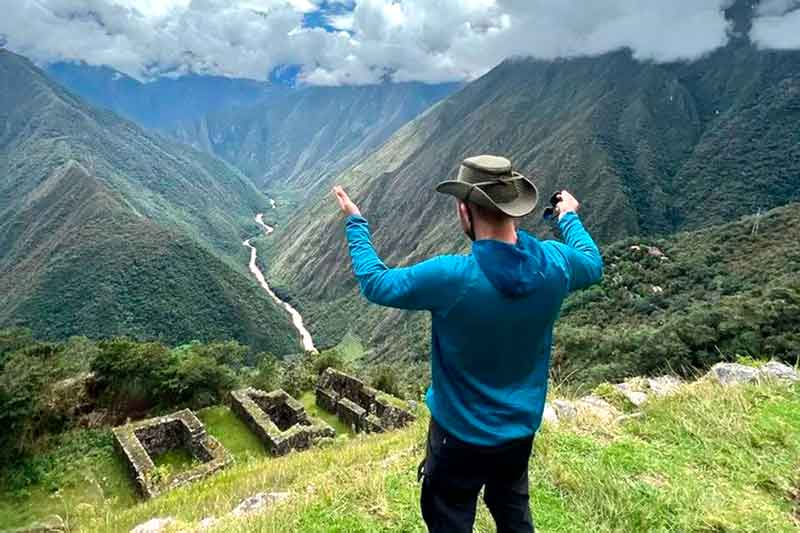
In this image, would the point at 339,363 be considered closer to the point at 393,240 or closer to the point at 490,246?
the point at 490,246

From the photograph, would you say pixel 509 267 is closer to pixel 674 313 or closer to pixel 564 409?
pixel 564 409

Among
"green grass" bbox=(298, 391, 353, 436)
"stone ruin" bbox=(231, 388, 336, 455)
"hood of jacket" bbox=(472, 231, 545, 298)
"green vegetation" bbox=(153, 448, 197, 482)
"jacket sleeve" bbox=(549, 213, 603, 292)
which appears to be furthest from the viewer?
"green grass" bbox=(298, 391, 353, 436)

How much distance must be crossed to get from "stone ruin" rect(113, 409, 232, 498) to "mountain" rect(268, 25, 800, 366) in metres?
59.6

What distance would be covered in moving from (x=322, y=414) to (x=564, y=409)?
687 inches

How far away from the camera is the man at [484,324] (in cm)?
213

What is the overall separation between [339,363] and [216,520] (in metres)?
25.1

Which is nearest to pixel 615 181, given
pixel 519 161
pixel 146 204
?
pixel 519 161

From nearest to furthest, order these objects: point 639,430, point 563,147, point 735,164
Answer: point 639,430 → point 735,164 → point 563,147

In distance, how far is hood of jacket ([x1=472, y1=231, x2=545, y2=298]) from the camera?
2.09 meters

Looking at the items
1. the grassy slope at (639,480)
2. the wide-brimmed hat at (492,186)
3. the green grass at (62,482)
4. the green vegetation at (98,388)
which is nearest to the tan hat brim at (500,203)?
the wide-brimmed hat at (492,186)

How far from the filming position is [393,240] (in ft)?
522

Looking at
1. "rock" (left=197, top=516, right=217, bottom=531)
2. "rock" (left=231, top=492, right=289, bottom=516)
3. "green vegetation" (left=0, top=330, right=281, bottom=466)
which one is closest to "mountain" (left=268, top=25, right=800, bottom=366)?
"green vegetation" (left=0, top=330, right=281, bottom=466)

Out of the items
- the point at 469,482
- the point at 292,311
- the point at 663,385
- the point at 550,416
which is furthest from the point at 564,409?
the point at 292,311

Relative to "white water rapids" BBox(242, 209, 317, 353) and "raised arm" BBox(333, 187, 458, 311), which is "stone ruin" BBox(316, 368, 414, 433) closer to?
"raised arm" BBox(333, 187, 458, 311)
